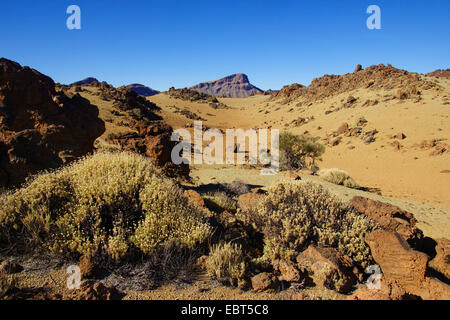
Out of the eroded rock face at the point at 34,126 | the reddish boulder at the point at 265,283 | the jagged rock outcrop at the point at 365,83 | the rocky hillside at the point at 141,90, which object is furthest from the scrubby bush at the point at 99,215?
the rocky hillside at the point at 141,90

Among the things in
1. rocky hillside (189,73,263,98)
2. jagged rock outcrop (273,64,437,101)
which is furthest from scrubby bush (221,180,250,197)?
rocky hillside (189,73,263,98)

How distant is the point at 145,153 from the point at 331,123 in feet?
72.5

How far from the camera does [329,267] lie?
3.17 meters

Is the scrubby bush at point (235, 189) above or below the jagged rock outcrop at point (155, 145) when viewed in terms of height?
below

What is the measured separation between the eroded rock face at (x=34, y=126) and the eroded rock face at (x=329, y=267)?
204 inches

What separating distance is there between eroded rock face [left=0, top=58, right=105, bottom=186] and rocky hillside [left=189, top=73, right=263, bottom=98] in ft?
528

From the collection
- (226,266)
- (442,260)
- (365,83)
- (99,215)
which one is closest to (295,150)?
(442,260)

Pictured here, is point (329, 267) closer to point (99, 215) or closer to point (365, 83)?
point (99, 215)

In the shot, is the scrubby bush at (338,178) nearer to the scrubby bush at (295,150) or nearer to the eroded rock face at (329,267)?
the scrubby bush at (295,150)

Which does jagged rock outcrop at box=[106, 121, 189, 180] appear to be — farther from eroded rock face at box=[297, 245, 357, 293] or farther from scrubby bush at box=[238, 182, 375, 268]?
eroded rock face at box=[297, 245, 357, 293]

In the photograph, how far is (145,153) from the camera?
7.86m

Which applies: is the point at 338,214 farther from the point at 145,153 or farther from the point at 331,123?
the point at 331,123

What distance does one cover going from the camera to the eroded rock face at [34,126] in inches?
193
